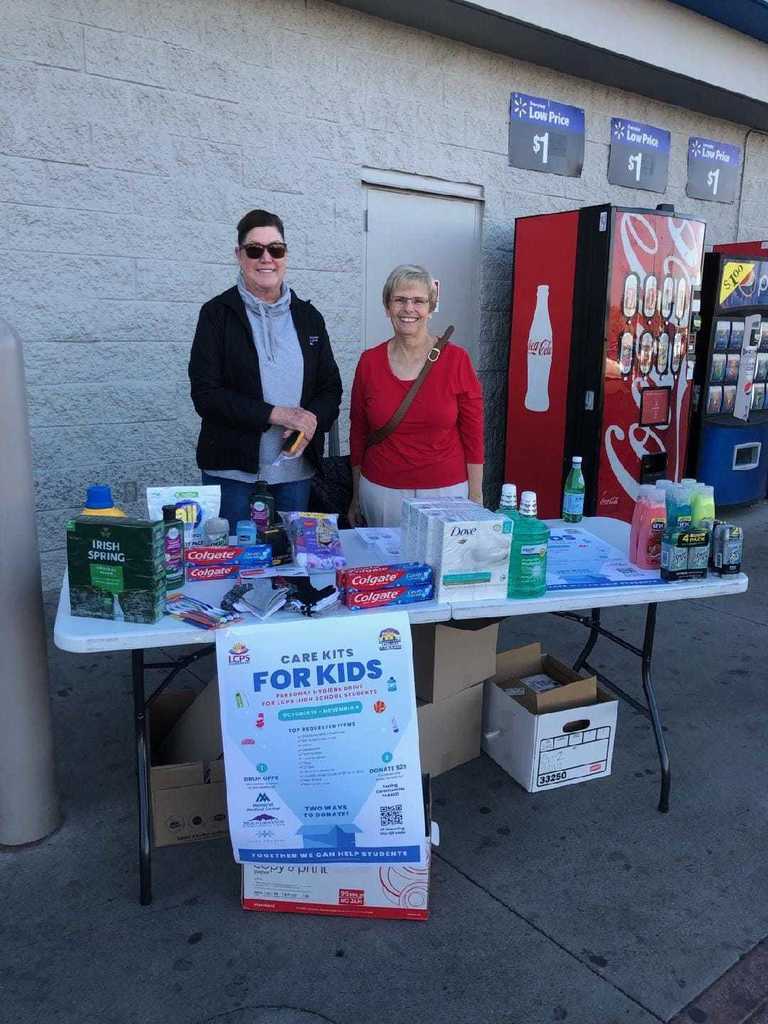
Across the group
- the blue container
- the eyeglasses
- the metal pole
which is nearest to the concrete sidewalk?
the metal pole

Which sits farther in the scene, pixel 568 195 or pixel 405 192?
pixel 568 195

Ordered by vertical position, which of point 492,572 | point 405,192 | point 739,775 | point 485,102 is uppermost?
point 485,102

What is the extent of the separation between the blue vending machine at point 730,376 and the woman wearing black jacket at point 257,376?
381cm

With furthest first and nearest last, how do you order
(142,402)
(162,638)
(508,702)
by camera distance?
(142,402), (508,702), (162,638)

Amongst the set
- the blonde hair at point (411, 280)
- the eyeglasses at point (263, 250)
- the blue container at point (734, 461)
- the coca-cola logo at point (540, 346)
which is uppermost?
the eyeglasses at point (263, 250)

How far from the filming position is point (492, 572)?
82.4 inches

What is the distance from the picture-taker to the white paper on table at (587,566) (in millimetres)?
2258

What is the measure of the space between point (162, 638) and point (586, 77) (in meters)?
5.47

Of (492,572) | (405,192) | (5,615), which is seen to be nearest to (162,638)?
(5,615)

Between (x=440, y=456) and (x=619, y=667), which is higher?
(x=440, y=456)

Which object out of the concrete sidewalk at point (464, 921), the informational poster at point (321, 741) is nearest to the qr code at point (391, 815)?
the informational poster at point (321, 741)

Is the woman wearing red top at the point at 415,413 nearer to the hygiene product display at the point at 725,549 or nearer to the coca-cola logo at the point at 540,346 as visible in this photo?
the hygiene product display at the point at 725,549

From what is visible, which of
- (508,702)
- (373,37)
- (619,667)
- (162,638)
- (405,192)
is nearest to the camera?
(162,638)

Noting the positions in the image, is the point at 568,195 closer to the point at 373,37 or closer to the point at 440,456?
the point at 373,37
